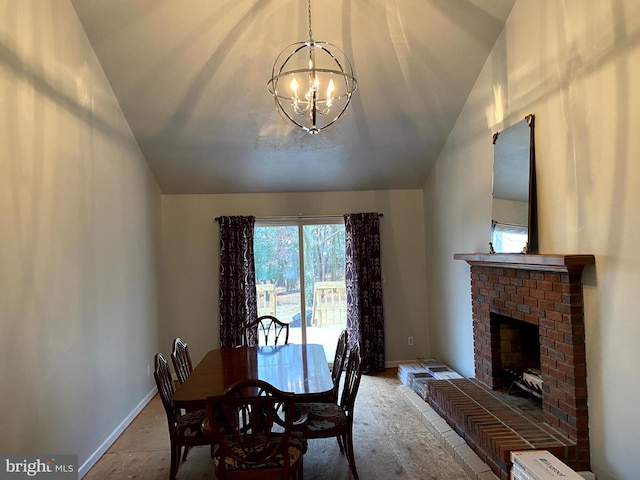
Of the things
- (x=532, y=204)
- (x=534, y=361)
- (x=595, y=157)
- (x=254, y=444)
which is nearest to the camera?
(x=254, y=444)

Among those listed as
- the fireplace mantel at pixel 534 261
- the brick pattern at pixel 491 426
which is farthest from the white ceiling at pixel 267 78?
the brick pattern at pixel 491 426

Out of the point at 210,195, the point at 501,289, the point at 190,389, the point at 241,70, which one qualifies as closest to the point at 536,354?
the point at 501,289

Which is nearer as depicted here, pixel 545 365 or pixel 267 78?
pixel 545 365

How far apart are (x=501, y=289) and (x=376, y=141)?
2030 mm

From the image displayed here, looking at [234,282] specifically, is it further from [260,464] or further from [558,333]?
[558,333]

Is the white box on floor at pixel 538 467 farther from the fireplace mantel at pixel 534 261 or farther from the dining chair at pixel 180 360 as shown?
the dining chair at pixel 180 360

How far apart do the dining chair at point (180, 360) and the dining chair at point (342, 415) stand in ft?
2.84

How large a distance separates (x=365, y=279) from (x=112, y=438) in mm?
3132

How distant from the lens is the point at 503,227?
3410 millimetres

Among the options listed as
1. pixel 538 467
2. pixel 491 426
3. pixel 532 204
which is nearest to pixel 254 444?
pixel 538 467

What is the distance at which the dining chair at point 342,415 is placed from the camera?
8.79 feet

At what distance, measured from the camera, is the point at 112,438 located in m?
3.45

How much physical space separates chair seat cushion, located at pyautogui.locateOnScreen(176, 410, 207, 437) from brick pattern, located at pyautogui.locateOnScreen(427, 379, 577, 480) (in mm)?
1846

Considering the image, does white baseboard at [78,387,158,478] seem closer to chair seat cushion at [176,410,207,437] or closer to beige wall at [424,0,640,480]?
chair seat cushion at [176,410,207,437]
